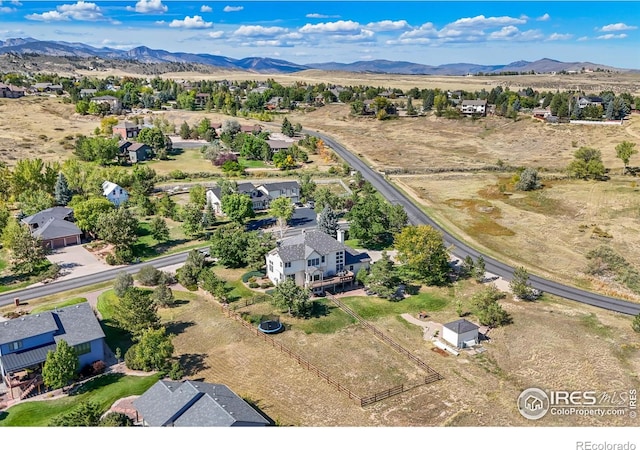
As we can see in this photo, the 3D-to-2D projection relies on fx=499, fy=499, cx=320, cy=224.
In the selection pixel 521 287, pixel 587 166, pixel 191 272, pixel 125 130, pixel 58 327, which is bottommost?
pixel 191 272

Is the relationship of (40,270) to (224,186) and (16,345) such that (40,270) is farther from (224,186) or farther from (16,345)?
(224,186)

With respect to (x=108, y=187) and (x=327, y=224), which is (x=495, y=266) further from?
(x=108, y=187)

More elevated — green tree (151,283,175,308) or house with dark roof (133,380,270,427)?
house with dark roof (133,380,270,427)

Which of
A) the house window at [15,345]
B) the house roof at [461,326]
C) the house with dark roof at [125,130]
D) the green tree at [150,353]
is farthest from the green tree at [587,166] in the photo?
the house with dark roof at [125,130]

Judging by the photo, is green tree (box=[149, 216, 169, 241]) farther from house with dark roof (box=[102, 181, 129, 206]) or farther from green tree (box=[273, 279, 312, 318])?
green tree (box=[273, 279, 312, 318])

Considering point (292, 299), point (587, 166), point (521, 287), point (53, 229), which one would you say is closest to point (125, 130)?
point (53, 229)

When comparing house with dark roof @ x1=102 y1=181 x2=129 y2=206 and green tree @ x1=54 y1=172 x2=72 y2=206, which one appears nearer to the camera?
green tree @ x1=54 y1=172 x2=72 y2=206

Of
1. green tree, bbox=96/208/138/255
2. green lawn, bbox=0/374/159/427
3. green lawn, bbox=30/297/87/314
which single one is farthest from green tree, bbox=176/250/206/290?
green lawn, bbox=0/374/159/427
